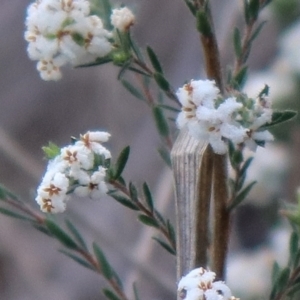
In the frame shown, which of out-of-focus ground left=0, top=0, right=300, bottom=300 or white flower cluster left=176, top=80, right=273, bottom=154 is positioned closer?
white flower cluster left=176, top=80, right=273, bottom=154

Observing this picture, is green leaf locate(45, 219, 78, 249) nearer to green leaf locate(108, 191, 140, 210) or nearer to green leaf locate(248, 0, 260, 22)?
green leaf locate(108, 191, 140, 210)

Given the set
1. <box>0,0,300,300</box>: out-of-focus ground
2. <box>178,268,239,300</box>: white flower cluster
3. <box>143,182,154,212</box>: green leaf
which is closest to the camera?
<box>178,268,239,300</box>: white flower cluster

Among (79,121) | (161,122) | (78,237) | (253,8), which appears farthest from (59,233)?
(79,121)

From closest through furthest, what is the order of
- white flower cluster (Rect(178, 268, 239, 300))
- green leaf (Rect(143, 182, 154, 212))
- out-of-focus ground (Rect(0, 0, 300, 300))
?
white flower cluster (Rect(178, 268, 239, 300)) < green leaf (Rect(143, 182, 154, 212)) < out-of-focus ground (Rect(0, 0, 300, 300))

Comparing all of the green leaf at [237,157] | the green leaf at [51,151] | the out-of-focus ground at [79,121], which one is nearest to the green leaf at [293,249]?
the green leaf at [237,157]

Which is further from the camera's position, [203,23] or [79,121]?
[79,121]

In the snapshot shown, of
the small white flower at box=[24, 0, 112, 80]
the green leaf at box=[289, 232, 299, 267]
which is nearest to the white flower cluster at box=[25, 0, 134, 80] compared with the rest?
the small white flower at box=[24, 0, 112, 80]

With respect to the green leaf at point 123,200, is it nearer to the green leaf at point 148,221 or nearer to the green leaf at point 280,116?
the green leaf at point 148,221

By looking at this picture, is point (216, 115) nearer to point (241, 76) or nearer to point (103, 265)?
point (241, 76)
